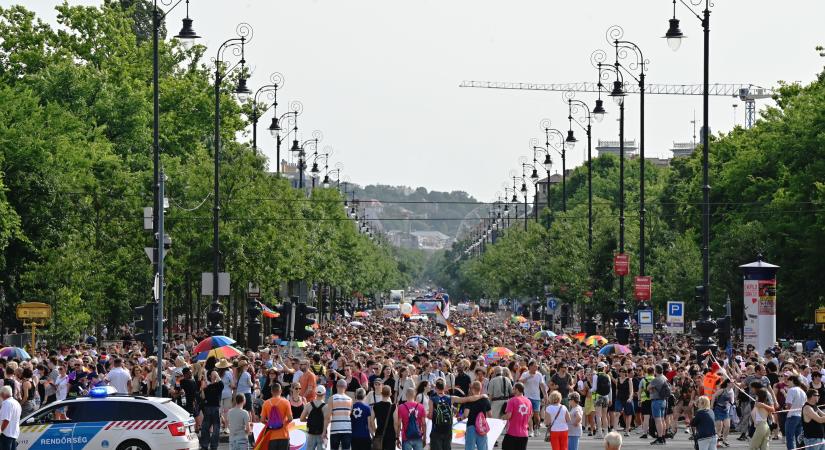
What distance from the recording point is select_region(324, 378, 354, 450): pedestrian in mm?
21859

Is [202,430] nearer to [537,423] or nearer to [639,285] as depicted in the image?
[537,423]

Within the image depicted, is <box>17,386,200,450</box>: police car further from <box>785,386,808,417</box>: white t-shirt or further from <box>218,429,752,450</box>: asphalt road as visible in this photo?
<box>785,386,808,417</box>: white t-shirt

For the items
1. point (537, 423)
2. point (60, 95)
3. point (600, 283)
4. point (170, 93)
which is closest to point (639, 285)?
point (537, 423)

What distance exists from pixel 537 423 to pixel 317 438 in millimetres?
10965

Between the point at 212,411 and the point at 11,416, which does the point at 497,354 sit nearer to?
the point at 212,411

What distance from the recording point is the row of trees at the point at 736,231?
59.4 m

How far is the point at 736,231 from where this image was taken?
6266 centimetres

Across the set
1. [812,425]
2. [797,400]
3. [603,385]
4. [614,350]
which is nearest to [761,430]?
[812,425]

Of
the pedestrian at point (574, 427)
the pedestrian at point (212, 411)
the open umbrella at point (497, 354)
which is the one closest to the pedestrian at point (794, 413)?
the pedestrian at point (574, 427)

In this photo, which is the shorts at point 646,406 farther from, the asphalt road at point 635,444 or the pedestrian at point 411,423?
the pedestrian at point 411,423

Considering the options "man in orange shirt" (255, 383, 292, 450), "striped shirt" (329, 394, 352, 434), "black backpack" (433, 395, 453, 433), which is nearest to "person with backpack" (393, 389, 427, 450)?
"black backpack" (433, 395, 453, 433)

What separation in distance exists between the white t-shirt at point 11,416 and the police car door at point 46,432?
458 millimetres

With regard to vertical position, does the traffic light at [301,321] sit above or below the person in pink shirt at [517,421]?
above

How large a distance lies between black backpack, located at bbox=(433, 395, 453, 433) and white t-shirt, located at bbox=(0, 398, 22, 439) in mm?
6134
